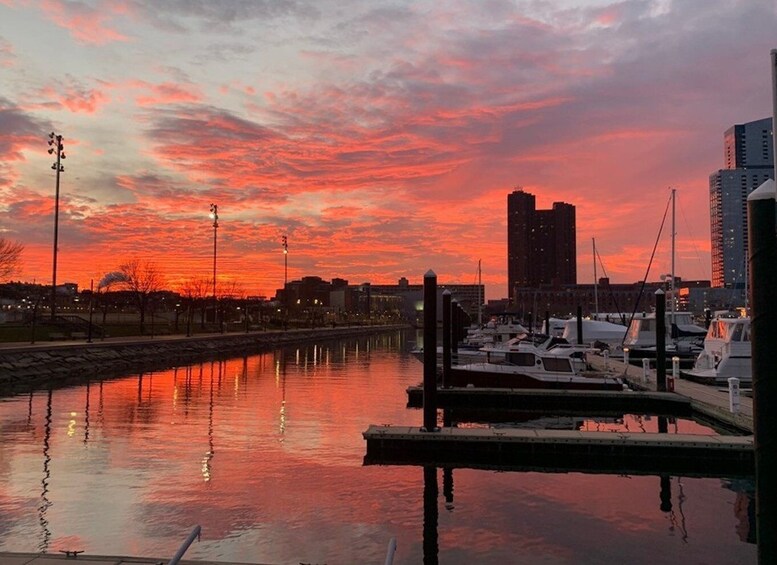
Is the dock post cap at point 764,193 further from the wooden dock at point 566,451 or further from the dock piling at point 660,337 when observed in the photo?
the dock piling at point 660,337

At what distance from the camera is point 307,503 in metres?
15.4

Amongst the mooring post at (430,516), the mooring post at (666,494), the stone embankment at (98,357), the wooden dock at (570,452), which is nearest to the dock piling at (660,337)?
the wooden dock at (570,452)

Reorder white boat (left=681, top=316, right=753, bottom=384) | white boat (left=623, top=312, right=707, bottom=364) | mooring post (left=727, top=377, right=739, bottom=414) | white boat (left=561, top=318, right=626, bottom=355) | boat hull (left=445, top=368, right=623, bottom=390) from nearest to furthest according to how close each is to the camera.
Answer: mooring post (left=727, top=377, right=739, bottom=414)
boat hull (left=445, top=368, right=623, bottom=390)
white boat (left=681, top=316, right=753, bottom=384)
white boat (left=623, top=312, right=707, bottom=364)
white boat (left=561, top=318, right=626, bottom=355)

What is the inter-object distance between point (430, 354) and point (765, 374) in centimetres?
1462

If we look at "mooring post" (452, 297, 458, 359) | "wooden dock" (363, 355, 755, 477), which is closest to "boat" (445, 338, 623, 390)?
"mooring post" (452, 297, 458, 359)

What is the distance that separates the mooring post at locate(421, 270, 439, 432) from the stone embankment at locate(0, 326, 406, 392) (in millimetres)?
27848

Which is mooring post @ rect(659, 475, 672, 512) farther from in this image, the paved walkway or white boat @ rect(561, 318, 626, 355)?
white boat @ rect(561, 318, 626, 355)

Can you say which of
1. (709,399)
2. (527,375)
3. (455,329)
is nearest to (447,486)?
(709,399)

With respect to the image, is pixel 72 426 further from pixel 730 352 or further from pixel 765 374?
pixel 730 352

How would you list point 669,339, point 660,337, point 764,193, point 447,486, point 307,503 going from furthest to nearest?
point 669,339 < point 660,337 < point 447,486 < point 307,503 < point 764,193

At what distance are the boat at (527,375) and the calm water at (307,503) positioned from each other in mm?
7602

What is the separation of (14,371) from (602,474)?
38.0 metres

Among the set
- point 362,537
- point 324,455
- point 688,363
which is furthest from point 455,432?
point 688,363

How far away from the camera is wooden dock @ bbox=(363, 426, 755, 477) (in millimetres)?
19406
